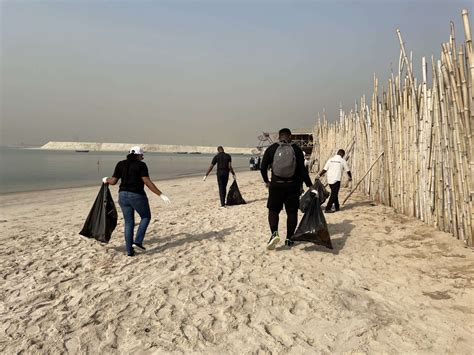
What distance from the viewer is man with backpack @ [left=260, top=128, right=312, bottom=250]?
4195 mm

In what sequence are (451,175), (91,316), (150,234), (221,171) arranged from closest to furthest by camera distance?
(91,316), (451,175), (150,234), (221,171)

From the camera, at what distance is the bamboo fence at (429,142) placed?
3.96 metres

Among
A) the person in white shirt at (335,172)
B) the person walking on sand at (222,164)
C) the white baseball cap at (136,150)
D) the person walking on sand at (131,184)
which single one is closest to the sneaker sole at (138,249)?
the person walking on sand at (131,184)

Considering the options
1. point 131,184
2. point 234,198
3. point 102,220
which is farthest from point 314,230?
point 234,198

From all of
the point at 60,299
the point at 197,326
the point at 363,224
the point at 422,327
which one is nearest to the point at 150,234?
the point at 60,299

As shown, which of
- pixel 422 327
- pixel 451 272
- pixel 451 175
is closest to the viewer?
pixel 422 327

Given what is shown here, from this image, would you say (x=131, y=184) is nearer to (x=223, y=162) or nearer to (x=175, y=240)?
(x=175, y=240)

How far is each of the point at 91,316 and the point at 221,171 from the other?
542 cm

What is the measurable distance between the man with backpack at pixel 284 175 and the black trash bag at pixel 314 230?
8.1 inches

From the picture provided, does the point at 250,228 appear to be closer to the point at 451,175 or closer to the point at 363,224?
the point at 363,224

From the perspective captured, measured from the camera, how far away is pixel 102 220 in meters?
4.59

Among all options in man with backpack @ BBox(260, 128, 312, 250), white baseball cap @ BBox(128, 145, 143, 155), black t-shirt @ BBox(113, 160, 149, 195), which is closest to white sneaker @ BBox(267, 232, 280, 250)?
man with backpack @ BBox(260, 128, 312, 250)

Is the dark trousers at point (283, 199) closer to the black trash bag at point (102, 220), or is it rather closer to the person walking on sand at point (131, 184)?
the person walking on sand at point (131, 184)

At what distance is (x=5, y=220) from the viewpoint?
7473 mm
